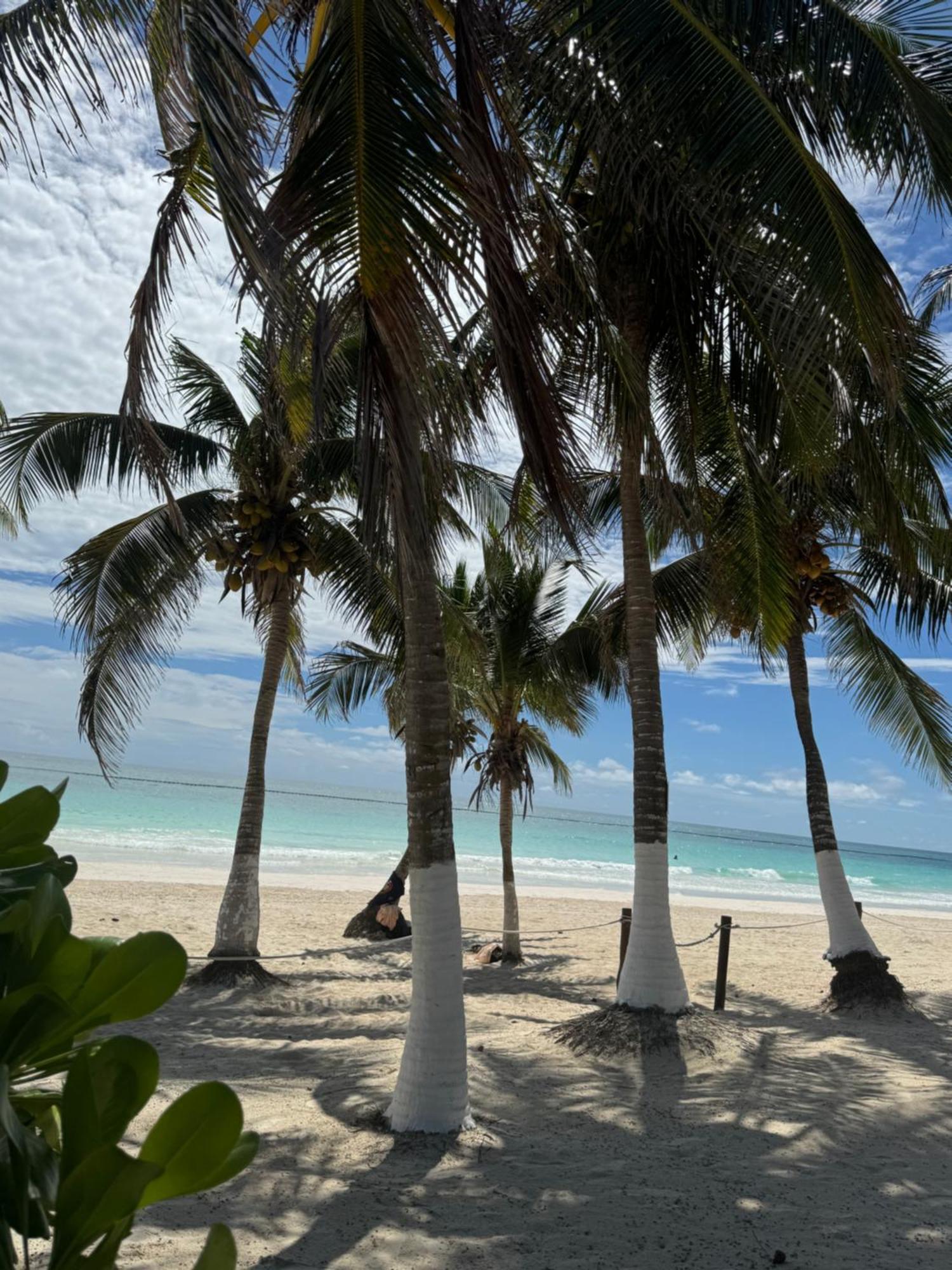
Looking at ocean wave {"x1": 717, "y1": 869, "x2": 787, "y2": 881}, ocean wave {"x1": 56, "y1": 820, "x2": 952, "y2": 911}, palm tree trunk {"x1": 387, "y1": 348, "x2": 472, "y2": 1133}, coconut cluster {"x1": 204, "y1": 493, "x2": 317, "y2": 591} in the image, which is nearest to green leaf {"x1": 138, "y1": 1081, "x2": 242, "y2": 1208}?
palm tree trunk {"x1": 387, "y1": 348, "x2": 472, "y2": 1133}

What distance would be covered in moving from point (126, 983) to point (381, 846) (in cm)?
4334

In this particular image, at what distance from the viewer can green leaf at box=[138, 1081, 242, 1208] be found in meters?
0.71

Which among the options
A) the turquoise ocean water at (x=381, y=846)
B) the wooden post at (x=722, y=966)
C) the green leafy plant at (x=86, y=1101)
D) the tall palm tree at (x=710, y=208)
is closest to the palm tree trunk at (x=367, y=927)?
the turquoise ocean water at (x=381, y=846)

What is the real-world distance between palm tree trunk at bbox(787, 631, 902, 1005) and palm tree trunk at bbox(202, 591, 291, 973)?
561 cm

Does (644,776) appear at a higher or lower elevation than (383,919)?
higher

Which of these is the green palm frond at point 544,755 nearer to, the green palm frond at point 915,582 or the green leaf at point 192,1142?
the green palm frond at point 915,582

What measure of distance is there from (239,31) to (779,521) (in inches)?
233

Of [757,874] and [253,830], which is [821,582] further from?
[757,874]

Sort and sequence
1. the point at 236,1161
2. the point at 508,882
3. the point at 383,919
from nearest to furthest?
the point at 236,1161
the point at 508,882
the point at 383,919

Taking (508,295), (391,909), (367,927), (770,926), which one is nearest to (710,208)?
(508,295)

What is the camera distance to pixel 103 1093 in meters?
0.68

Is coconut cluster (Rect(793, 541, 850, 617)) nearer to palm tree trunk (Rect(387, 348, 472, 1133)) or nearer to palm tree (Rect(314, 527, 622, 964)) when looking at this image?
palm tree (Rect(314, 527, 622, 964))

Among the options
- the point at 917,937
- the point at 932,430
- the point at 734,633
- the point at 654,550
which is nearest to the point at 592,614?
the point at 654,550

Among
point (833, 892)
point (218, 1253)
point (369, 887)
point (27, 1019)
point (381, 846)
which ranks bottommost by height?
point (381, 846)
